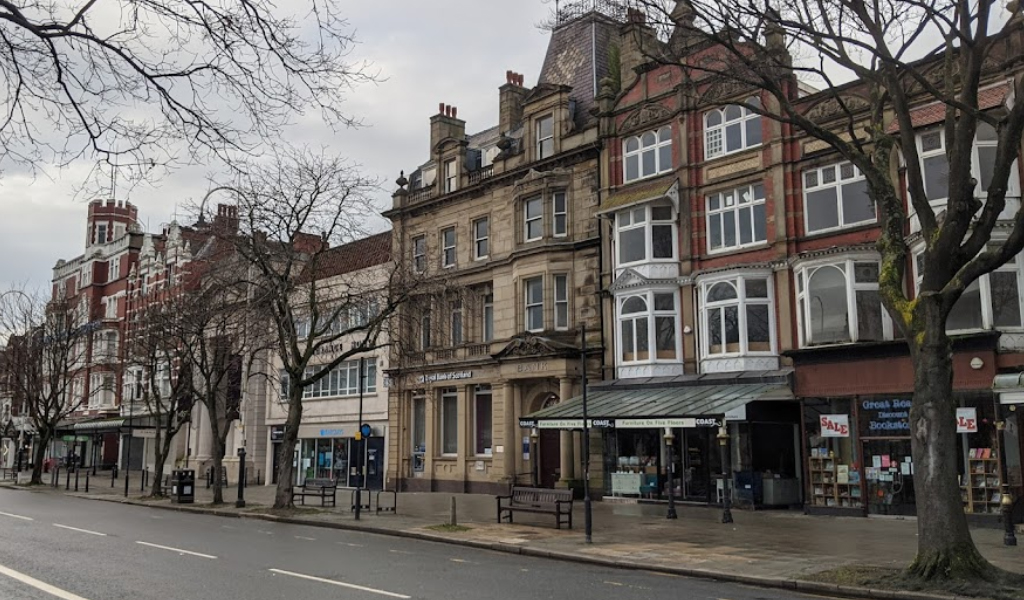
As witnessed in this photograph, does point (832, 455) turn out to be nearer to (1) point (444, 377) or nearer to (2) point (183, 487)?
(1) point (444, 377)

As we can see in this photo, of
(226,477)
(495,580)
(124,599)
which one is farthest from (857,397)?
(226,477)

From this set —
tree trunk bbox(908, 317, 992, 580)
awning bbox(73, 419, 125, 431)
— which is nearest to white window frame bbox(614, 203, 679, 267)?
tree trunk bbox(908, 317, 992, 580)

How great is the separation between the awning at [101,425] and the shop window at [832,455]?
4198cm

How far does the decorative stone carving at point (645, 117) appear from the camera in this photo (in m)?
29.8

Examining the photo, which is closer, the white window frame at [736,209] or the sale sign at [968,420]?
the sale sign at [968,420]

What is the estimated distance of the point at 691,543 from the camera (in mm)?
17828

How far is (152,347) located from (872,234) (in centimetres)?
2588

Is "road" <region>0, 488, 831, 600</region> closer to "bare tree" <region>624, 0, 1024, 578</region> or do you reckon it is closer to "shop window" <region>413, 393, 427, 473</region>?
"bare tree" <region>624, 0, 1024, 578</region>

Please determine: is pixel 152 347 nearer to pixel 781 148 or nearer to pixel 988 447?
pixel 781 148

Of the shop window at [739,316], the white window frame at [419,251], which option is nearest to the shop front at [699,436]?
the shop window at [739,316]

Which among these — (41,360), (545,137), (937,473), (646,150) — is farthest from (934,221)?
(41,360)

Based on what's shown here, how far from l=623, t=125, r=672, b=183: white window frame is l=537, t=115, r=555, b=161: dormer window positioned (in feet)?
12.7

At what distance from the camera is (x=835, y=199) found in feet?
83.5

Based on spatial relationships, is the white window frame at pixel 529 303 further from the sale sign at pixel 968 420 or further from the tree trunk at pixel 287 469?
the sale sign at pixel 968 420
